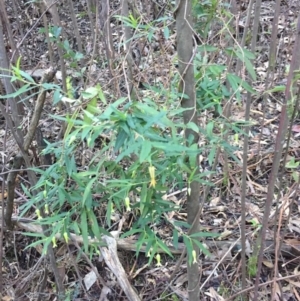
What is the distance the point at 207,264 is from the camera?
76.6 inches

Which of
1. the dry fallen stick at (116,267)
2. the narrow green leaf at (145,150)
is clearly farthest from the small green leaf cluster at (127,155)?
the dry fallen stick at (116,267)

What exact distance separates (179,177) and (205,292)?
3.13 feet

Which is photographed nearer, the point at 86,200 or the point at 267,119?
the point at 86,200

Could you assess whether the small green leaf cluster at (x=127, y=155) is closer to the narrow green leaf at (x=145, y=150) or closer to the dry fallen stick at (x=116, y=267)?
the narrow green leaf at (x=145, y=150)

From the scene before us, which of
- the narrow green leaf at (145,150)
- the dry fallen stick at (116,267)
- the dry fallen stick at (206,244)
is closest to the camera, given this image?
the narrow green leaf at (145,150)

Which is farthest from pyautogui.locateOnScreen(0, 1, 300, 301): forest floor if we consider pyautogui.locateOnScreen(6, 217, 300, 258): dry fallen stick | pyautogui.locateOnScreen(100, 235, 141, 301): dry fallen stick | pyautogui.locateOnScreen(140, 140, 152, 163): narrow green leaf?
pyautogui.locateOnScreen(140, 140, 152, 163): narrow green leaf

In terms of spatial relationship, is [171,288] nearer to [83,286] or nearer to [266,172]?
[83,286]

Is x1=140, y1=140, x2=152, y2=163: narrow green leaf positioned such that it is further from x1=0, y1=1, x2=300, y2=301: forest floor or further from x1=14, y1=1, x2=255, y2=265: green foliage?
x1=0, y1=1, x2=300, y2=301: forest floor

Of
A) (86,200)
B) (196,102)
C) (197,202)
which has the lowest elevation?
(197,202)

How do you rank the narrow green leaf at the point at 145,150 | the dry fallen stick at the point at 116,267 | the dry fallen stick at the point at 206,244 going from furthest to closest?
the dry fallen stick at the point at 206,244 → the dry fallen stick at the point at 116,267 → the narrow green leaf at the point at 145,150

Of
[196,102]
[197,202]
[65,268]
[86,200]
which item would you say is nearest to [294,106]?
[196,102]

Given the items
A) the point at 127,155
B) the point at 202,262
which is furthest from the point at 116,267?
the point at 127,155

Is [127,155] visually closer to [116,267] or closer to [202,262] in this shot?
[116,267]

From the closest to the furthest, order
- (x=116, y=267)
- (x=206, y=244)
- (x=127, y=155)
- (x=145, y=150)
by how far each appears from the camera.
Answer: (x=145, y=150), (x=127, y=155), (x=116, y=267), (x=206, y=244)
